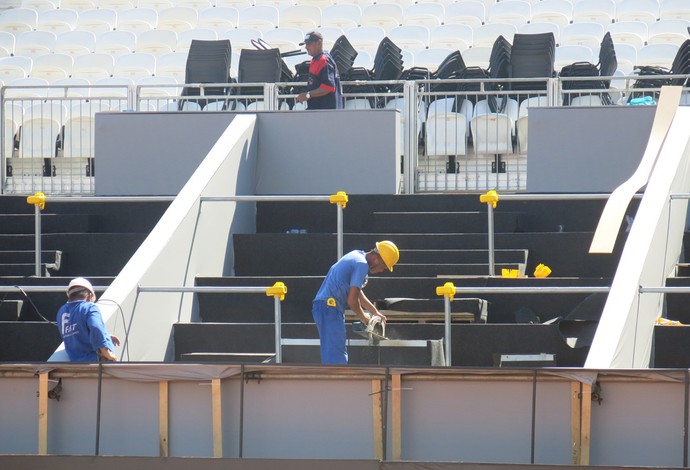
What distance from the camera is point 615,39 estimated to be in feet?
62.0

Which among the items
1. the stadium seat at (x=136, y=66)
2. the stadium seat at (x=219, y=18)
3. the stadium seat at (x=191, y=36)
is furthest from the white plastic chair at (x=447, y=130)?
the stadium seat at (x=219, y=18)

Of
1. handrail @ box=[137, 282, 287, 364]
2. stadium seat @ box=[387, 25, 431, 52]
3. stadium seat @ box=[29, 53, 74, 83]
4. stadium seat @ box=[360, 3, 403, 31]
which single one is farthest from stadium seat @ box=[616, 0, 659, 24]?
handrail @ box=[137, 282, 287, 364]

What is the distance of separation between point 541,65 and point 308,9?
602 cm

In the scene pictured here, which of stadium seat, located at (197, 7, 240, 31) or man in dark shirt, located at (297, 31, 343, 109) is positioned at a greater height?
stadium seat, located at (197, 7, 240, 31)

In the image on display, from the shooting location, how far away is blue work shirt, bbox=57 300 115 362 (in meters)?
9.05

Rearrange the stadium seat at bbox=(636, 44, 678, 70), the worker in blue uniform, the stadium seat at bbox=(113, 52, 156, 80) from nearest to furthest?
the worker in blue uniform, the stadium seat at bbox=(636, 44, 678, 70), the stadium seat at bbox=(113, 52, 156, 80)

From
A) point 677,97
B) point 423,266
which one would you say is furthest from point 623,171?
point 423,266

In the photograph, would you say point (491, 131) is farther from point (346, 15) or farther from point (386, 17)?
point (346, 15)

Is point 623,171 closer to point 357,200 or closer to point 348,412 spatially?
point 357,200

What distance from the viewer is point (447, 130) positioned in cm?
1474

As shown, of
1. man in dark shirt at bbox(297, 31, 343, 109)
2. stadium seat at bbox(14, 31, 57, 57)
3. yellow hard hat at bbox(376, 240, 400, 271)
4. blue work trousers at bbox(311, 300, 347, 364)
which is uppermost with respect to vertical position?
stadium seat at bbox(14, 31, 57, 57)

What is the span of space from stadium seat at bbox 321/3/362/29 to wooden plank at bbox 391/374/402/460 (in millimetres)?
12925

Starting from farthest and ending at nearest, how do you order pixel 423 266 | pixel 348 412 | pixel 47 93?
pixel 47 93, pixel 423 266, pixel 348 412

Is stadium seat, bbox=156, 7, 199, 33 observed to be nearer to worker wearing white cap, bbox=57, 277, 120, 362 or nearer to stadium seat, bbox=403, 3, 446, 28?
stadium seat, bbox=403, 3, 446, 28
